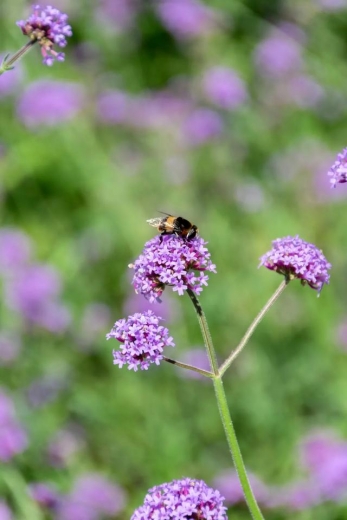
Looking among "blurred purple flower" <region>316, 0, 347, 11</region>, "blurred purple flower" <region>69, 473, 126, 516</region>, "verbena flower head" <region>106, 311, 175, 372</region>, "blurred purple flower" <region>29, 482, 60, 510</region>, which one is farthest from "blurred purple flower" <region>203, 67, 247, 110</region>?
"verbena flower head" <region>106, 311, 175, 372</region>

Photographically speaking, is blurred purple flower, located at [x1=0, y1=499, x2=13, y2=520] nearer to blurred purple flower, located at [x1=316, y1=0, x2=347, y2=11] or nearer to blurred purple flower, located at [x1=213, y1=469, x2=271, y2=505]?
blurred purple flower, located at [x1=213, y1=469, x2=271, y2=505]

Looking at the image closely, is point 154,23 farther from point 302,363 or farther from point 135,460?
point 135,460

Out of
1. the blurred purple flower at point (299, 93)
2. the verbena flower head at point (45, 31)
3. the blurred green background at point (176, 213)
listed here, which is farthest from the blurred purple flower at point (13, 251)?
the verbena flower head at point (45, 31)

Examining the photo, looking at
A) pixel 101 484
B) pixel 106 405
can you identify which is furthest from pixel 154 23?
pixel 101 484

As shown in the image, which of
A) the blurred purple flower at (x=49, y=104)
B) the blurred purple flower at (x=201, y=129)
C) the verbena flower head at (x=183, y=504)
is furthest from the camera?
the blurred purple flower at (x=49, y=104)

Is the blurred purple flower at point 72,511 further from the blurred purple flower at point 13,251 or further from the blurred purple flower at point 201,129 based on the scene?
the blurred purple flower at point 201,129

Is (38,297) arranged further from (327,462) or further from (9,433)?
(327,462)
